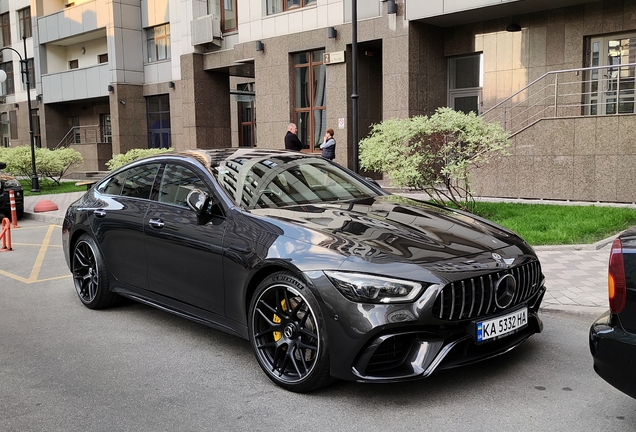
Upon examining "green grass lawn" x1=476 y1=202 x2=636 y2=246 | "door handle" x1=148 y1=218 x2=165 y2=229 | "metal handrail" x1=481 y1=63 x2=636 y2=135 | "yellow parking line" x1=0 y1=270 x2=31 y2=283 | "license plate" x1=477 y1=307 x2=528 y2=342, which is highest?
"metal handrail" x1=481 y1=63 x2=636 y2=135

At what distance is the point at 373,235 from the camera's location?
4125mm

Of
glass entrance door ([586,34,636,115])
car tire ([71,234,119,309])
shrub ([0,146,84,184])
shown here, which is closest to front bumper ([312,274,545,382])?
car tire ([71,234,119,309])

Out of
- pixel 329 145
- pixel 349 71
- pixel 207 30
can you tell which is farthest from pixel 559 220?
pixel 207 30

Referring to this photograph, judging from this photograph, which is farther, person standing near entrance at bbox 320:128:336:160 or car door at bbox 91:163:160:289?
person standing near entrance at bbox 320:128:336:160

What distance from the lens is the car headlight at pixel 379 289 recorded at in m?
3.66

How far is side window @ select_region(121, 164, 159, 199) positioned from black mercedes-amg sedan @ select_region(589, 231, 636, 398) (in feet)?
13.0

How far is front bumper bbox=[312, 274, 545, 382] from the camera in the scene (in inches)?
143

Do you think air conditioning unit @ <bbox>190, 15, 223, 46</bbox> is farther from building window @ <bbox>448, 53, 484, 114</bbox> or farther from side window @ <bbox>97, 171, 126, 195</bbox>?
side window @ <bbox>97, 171, 126, 195</bbox>

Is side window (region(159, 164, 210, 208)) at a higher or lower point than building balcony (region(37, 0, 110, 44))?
lower

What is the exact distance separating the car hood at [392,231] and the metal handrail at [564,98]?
10.5 metres

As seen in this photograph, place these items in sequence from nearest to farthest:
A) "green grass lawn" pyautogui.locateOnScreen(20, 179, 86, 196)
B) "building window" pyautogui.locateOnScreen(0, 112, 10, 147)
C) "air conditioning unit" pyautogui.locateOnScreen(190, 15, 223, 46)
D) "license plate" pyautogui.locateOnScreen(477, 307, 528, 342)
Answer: "license plate" pyautogui.locateOnScreen(477, 307, 528, 342) < "green grass lawn" pyautogui.locateOnScreen(20, 179, 86, 196) < "air conditioning unit" pyautogui.locateOnScreen(190, 15, 223, 46) < "building window" pyautogui.locateOnScreen(0, 112, 10, 147)

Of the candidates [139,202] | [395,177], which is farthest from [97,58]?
[139,202]

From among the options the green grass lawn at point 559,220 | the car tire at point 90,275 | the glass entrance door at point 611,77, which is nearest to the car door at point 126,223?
the car tire at point 90,275

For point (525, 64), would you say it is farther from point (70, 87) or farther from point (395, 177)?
point (70, 87)
